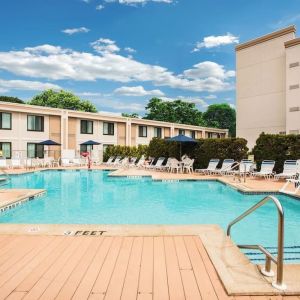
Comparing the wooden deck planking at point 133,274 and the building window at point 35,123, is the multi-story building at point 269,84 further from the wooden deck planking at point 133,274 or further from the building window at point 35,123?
the wooden deck planking at point 133,274

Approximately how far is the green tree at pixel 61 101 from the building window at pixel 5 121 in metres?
30.6

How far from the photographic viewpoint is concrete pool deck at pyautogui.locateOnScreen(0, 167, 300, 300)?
3.27 meters

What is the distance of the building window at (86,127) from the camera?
106ft

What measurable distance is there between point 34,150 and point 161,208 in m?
22.2

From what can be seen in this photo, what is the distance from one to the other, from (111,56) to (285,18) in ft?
180

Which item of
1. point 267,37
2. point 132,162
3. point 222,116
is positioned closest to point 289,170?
point 132,162

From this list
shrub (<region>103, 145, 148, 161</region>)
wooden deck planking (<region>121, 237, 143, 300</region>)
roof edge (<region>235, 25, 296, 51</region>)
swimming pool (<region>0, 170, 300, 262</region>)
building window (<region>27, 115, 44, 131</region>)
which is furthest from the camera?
shrub (<region>103, 145, 148, 161</region>)

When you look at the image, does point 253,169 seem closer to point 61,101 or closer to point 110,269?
point 110,269

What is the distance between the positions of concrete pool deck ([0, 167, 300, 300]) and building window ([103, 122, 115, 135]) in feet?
94.8

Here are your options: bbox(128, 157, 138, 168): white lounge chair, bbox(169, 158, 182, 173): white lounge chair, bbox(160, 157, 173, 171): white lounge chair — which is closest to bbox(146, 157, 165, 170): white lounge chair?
bbox(160, 157, 173, 171): white lounge chair

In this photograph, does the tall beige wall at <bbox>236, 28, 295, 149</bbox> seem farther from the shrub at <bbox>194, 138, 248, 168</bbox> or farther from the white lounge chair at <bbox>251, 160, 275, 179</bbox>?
the white lounge chair at <bbox>251, 160, 275, 179</bbox>

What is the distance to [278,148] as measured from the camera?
16594 mm

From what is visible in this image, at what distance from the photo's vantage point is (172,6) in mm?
25109

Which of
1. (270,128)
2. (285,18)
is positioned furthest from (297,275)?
(285,18)
